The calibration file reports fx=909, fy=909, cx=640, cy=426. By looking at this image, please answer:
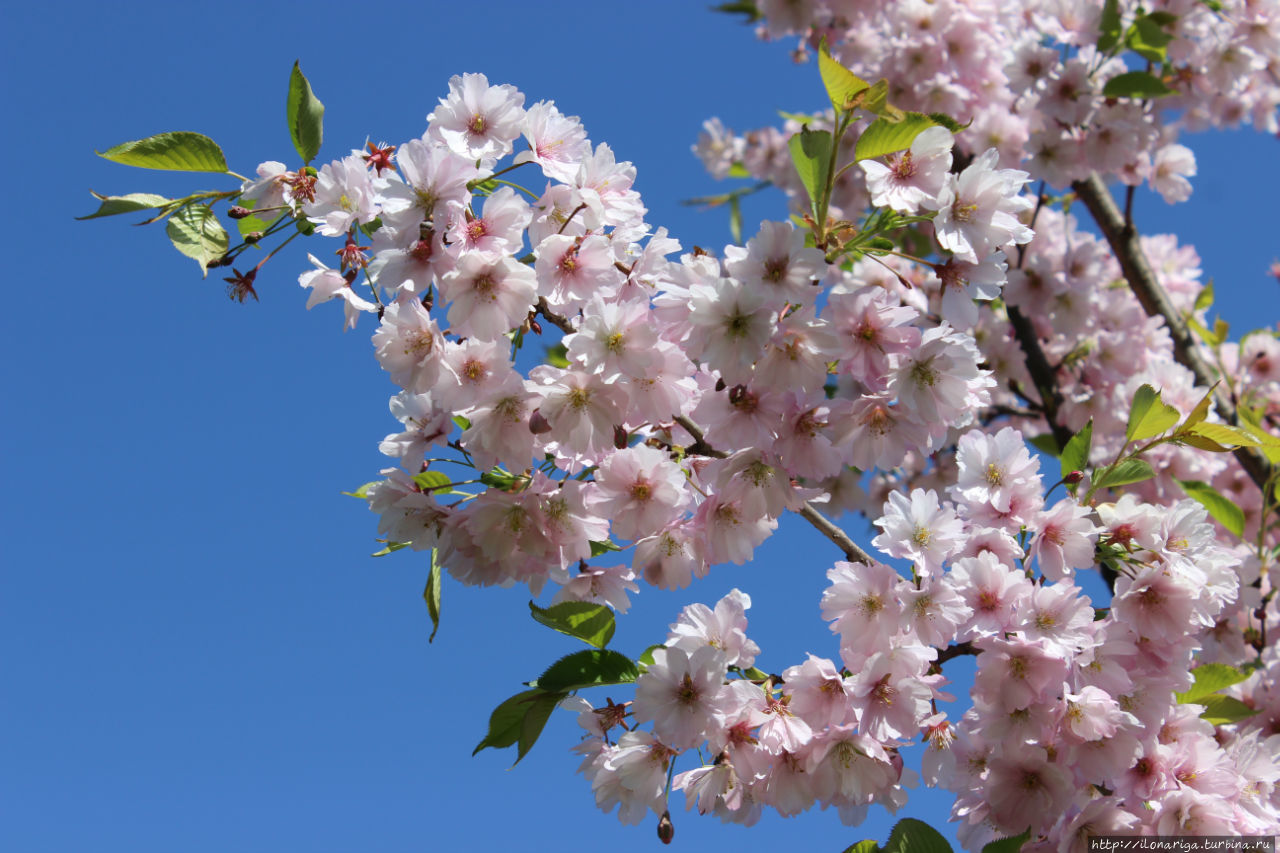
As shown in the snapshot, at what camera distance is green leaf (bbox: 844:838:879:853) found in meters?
1.77

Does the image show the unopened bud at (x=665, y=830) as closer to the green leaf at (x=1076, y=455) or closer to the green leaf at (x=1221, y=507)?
the green leaf at (x=1076, y=455)

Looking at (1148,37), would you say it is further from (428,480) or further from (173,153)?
(173,153)

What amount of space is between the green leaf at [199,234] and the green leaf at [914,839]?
1.76 meters

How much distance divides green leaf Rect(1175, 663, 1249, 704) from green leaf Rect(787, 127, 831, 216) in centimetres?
147

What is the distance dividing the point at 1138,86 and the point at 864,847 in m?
3.10

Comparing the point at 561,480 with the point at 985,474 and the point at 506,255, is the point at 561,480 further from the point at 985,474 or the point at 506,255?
the point at 985,474

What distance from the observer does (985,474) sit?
191 cm

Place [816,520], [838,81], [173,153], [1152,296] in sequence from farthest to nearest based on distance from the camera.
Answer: [1152,296]
[816,520]
[173,153]
[838,81]

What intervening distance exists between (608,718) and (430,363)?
2.73 ft

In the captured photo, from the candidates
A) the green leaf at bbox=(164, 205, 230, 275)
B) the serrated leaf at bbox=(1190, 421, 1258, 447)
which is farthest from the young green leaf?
the green leaf at bbox=(164, 205, 230, 275)

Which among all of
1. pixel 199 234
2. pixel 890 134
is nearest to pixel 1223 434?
pixel 890 134

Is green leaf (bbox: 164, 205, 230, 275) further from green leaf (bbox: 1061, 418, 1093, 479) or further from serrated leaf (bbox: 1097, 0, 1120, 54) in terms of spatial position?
serrated leaf (bbox: 1097, 0, 1120, 54)

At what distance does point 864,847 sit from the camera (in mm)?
1771

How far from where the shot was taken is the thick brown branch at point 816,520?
1848mm
